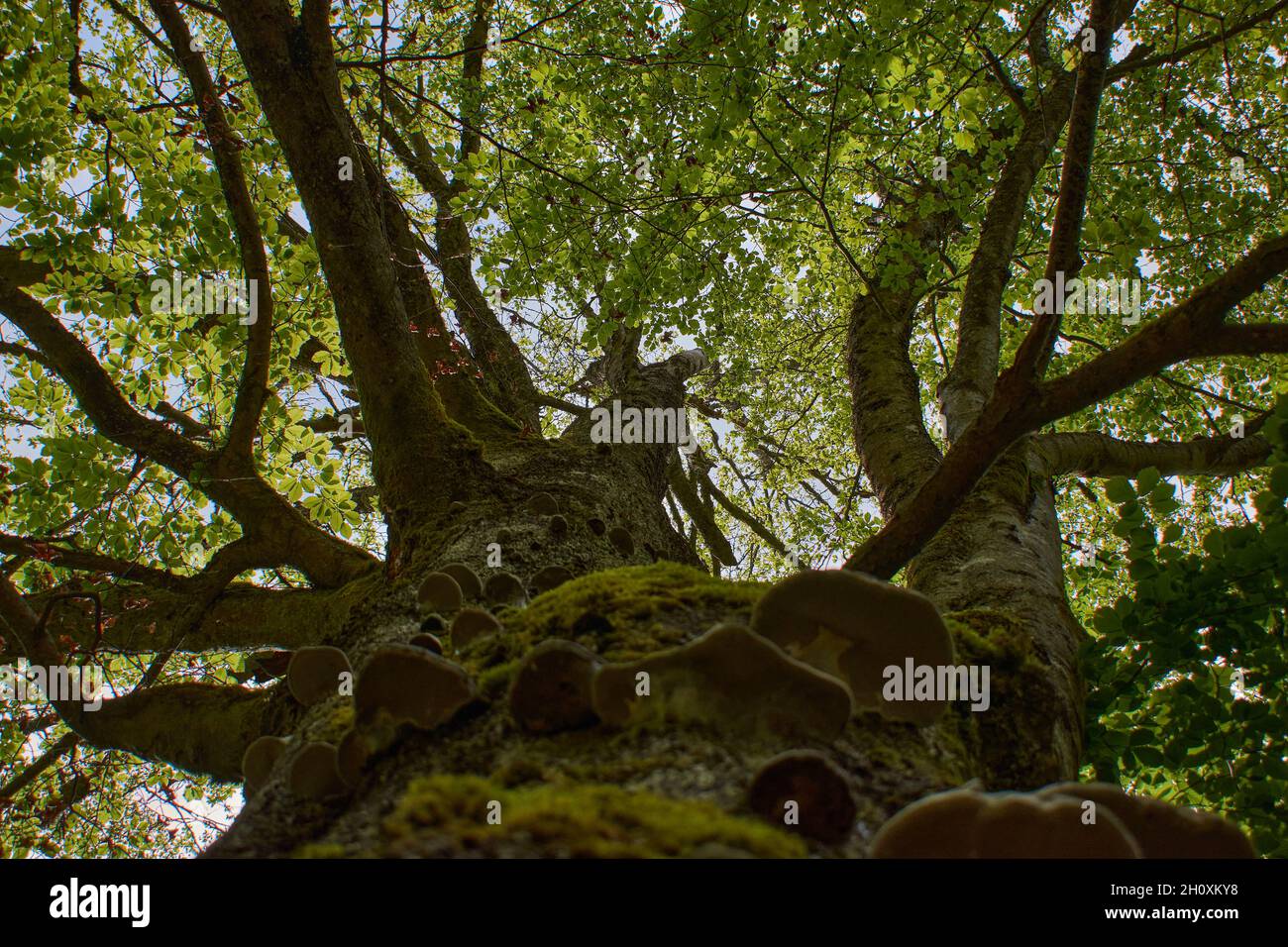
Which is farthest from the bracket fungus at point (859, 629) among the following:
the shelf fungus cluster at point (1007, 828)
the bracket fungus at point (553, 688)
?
the shelf fungus cluster at point (1007, 828)

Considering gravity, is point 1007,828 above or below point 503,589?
below

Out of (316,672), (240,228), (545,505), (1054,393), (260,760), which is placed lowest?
(260,760)

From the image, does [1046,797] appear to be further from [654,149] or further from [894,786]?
[654,149]

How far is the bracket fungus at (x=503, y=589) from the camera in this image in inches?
106

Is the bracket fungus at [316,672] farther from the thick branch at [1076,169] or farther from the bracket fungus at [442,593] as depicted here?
the thick branch at [1076,169]

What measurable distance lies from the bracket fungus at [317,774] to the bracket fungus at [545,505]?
1952 millimetres

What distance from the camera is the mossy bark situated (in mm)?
1178

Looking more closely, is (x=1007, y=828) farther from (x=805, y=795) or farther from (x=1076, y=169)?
(x=1076, y=169)

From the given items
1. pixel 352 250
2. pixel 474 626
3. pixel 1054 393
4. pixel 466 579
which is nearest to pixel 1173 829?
pixel 474 626

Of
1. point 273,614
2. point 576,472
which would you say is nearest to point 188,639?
point 273,614

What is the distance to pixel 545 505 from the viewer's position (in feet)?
11.7

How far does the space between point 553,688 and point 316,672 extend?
1.23 metres

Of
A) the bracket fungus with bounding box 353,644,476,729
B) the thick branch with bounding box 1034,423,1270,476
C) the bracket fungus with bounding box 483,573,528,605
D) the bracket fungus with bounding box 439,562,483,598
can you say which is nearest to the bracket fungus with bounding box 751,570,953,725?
the bracket fungus with bounding box 353,644,476,729
